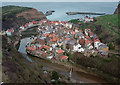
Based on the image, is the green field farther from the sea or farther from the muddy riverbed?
the sea

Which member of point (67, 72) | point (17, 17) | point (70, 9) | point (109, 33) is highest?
point (70, 9)

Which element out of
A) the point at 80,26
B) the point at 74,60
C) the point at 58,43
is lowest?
the point at 74,60

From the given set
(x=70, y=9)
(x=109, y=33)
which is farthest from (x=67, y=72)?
(x=70, y=9)

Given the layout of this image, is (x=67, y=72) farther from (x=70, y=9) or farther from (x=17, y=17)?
(x=70, y=9)

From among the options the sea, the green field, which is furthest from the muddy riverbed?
the sea

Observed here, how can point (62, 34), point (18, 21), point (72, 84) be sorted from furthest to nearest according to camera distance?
1. point (18, 21)
2. point (62, 34)
3. point (72, 84)

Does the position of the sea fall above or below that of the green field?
above

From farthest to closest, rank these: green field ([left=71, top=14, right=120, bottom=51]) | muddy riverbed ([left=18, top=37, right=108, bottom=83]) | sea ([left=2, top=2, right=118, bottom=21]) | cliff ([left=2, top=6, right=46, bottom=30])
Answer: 1. sea ([left=2, top=2, right=118, bottom=21])
2. cliff ([left=2, top=6, right=46, bottom=30])
3. green field ([left=71, top=14, right=120, bottom=51])
4. muddy riverbed ([left=18, top=37, right=108, bottom=83])

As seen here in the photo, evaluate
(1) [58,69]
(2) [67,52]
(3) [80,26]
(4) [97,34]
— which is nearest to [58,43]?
(2) [67,52]

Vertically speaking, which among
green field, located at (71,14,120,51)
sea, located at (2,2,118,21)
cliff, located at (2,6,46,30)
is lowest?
green field, located at (71,14,120,51)

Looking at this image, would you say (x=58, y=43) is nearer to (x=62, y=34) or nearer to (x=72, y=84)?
(x=62, y=34)

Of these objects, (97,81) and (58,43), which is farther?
(58,43)
